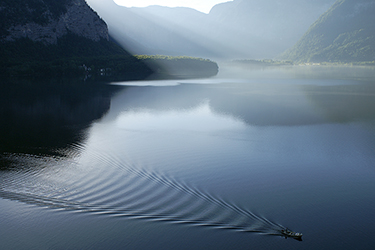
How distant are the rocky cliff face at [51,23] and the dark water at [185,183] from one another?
64.1m

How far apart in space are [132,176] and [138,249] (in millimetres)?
3618

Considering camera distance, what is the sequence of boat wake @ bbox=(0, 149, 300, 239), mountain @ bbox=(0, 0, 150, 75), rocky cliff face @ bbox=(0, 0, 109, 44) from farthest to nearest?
rocky cliff face @ bbox=(0, 0, 109, 44) → mountain @ bbox=(0, 0, 150, 75) → boat wake @ bbox=(0, 149, 300, 239)

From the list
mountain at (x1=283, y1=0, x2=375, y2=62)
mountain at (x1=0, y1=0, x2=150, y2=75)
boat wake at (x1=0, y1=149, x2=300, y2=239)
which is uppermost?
mountain at (x1=283, y1=0, x2=375, y2=62)

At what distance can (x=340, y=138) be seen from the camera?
15.3 m

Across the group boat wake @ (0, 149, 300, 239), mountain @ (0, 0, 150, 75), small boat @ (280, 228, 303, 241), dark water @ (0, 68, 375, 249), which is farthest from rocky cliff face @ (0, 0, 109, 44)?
small boat @ (280, 228, 303, 241)

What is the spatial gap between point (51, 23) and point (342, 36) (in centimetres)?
13984

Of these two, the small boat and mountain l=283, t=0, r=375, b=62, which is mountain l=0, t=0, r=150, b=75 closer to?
Answer: the small boat

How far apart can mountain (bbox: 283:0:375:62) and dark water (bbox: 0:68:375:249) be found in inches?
5741

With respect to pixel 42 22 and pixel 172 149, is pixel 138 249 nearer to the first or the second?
pixel 172 149

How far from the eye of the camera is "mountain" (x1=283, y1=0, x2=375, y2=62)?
476 feet

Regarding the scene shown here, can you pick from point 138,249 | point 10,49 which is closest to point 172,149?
point 138,249

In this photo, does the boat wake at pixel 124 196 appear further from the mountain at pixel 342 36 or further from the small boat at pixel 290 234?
the mountain at pixel 342 36

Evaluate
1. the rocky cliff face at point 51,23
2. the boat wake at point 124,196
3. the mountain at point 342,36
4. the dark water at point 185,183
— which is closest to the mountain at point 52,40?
the rocky cliff face at point 51,23

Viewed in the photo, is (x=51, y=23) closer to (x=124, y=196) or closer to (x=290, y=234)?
(x=124, y=196)
